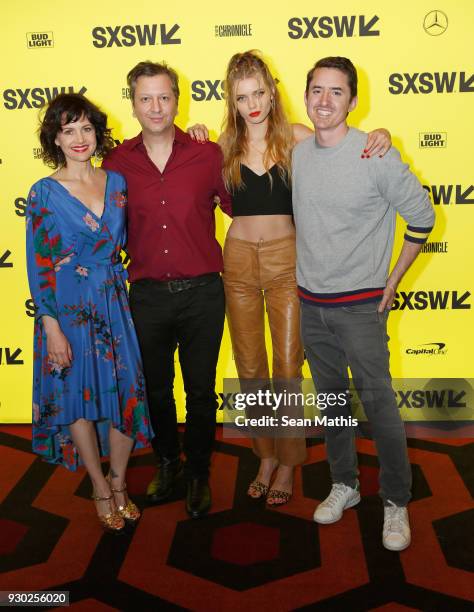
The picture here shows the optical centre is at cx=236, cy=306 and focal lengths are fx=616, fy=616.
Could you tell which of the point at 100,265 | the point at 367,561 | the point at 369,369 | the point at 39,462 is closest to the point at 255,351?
the point at 369,369

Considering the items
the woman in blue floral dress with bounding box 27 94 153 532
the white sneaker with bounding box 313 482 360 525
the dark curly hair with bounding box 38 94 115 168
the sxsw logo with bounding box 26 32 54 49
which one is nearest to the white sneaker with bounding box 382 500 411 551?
the white sneaker with bounding box 313 482 360 525

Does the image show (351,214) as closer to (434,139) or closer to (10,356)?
(434,139)

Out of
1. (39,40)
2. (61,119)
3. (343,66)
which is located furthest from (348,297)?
(39,40)

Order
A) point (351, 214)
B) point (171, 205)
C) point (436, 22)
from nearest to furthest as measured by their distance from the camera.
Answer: point (351, 214), point (171, 205), point (436, 22)

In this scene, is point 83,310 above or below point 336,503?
above

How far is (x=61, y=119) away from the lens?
2322 mm

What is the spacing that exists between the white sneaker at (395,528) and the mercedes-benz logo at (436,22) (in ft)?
7.85

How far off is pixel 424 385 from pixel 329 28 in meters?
2.10

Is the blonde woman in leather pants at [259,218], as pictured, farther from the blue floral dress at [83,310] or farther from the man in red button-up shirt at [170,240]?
the blue floral dress at [83,310]

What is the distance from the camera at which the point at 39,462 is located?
330 centimetres

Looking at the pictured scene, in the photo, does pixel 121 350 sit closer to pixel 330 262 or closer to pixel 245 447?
pixel 330 262

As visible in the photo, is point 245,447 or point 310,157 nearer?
point 310,157

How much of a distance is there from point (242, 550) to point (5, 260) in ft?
7.24

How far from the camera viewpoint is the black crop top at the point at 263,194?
2508 mm
